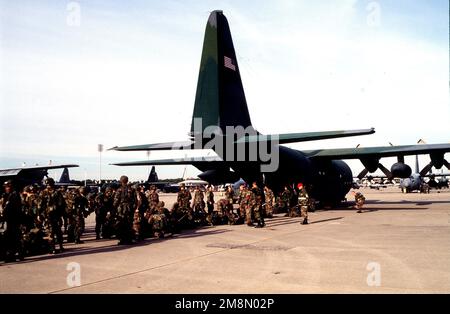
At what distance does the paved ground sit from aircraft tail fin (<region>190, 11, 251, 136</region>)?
5405 millimetres

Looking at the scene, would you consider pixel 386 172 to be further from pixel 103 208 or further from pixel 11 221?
pixel 11 221

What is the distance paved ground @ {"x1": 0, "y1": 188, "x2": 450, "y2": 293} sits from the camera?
6.11m

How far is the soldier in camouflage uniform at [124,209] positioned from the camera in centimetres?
1079

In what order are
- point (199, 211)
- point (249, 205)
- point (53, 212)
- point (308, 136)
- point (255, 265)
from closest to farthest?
point (255, 265) → point (53, 212) → point (308, 136) → point (249, 205) → point (199, 211)

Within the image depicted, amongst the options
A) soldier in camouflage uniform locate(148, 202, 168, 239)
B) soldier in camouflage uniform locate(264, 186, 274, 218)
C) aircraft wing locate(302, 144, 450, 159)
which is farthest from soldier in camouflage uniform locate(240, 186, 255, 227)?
aircraft wing locate(302, 144, 450, 159)

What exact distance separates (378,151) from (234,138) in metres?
10.5

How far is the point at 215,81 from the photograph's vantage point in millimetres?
15383

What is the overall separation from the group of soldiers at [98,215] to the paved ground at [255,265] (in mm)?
559

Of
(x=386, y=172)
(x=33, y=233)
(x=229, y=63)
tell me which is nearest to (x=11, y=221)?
(x=33, y=233)

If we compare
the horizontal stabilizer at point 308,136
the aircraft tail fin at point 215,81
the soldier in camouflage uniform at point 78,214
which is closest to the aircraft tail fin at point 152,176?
the aircraft tail fin at point 215,81
